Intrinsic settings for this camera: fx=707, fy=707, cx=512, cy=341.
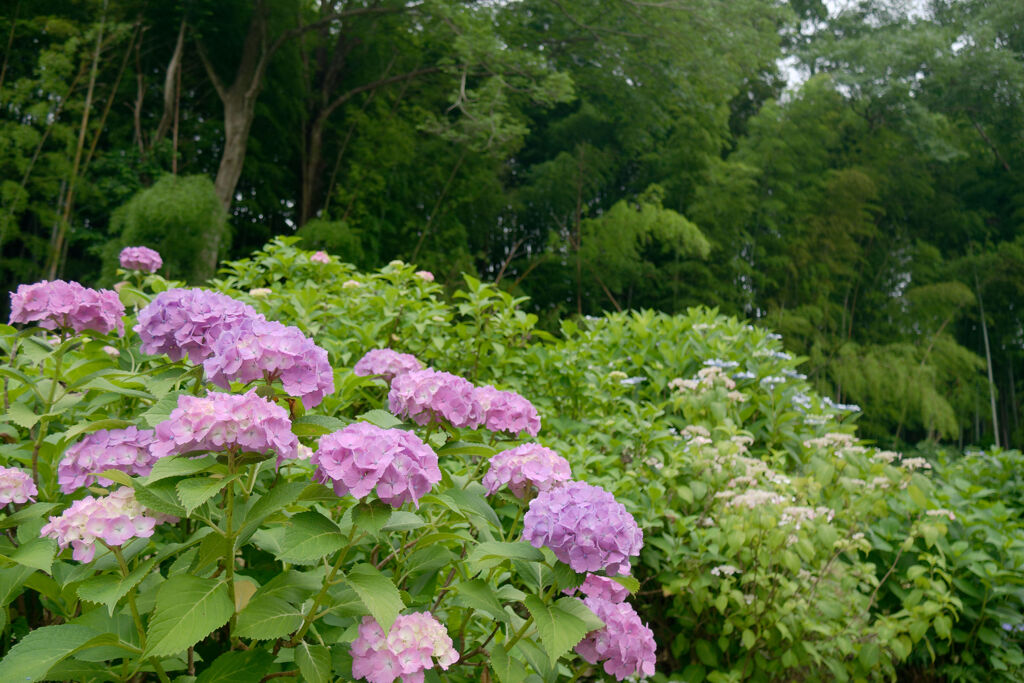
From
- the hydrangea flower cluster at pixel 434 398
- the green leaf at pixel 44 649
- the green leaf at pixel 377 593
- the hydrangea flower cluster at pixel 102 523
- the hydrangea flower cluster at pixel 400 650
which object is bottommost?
the green leaf at pixel 44 649

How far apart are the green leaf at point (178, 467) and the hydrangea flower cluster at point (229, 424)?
0.01 meters

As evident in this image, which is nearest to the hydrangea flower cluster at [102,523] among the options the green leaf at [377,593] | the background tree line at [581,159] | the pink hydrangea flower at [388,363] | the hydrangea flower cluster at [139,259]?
the green leaf at [377,593]

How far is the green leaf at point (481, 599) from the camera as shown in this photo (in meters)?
0.78

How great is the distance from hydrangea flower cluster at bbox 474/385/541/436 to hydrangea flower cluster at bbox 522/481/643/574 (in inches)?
11.1

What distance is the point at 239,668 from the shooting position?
2.36 ft

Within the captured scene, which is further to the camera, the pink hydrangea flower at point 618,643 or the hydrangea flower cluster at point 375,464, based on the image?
the pink hydrangea flower at point 618,643

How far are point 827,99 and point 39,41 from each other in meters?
8.70

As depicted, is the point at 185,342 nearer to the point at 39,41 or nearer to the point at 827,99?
the point at 39,41

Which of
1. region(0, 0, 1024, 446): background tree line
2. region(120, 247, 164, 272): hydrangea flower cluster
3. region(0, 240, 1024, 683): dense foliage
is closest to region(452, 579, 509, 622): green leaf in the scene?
region(0, 240, 1024, 683): dense foliage

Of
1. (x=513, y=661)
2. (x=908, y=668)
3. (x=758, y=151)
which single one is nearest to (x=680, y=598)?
(x=908, y=668)

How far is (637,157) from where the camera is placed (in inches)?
383

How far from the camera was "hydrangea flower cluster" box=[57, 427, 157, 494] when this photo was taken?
80 cm

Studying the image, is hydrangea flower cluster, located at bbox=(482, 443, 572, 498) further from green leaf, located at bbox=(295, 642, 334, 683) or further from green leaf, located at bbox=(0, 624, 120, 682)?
green leaf, located at bbox=(0, 624, 120, 682)

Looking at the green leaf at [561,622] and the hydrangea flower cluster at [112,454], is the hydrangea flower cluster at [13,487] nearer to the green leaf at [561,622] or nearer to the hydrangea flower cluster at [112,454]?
the hydrangea flower cluster at [112,454]
